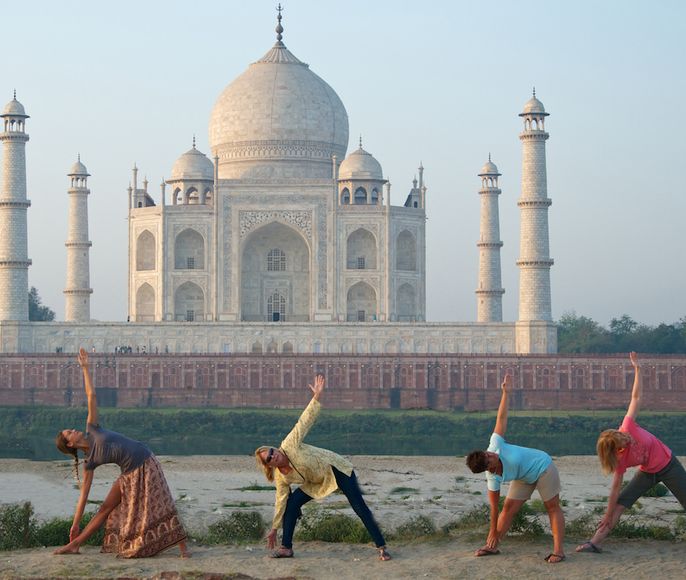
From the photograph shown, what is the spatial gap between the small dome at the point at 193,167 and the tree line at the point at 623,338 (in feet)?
46.5

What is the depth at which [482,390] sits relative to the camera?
115ft

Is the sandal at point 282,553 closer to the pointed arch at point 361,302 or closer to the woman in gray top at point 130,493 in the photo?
the woman in gray top at point 130,493

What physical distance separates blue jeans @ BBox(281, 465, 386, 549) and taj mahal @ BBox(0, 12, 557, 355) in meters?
27.8

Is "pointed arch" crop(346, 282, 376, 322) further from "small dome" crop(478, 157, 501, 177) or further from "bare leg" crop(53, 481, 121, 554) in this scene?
"bare leg" crop(53, 481, 121, 554)

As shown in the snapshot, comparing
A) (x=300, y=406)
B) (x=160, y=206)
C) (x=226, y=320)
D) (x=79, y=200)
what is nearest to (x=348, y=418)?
(x=300, y=406)

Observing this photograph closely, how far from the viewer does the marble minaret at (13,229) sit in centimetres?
3750

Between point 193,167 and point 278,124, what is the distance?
2998mm

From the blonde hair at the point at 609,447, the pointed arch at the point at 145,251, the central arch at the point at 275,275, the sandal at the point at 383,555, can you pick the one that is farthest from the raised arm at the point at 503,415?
the pointed arch at the point at 145,251

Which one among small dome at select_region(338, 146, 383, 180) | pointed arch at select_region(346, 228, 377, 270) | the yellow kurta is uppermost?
small dome at select_region(338, 146, 383, 180)

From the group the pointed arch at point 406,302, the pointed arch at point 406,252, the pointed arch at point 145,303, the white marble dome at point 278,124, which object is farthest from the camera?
the white marble dome at point 278,124

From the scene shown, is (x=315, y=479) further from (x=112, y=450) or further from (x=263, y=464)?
(x=112, y=450)

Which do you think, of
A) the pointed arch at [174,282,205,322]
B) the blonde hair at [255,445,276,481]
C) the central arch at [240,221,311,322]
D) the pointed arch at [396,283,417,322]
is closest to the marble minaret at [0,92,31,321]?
the pointed arch at [174,282,205,322]

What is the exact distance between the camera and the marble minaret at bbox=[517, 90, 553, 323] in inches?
1444

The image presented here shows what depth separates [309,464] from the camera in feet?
29.2
